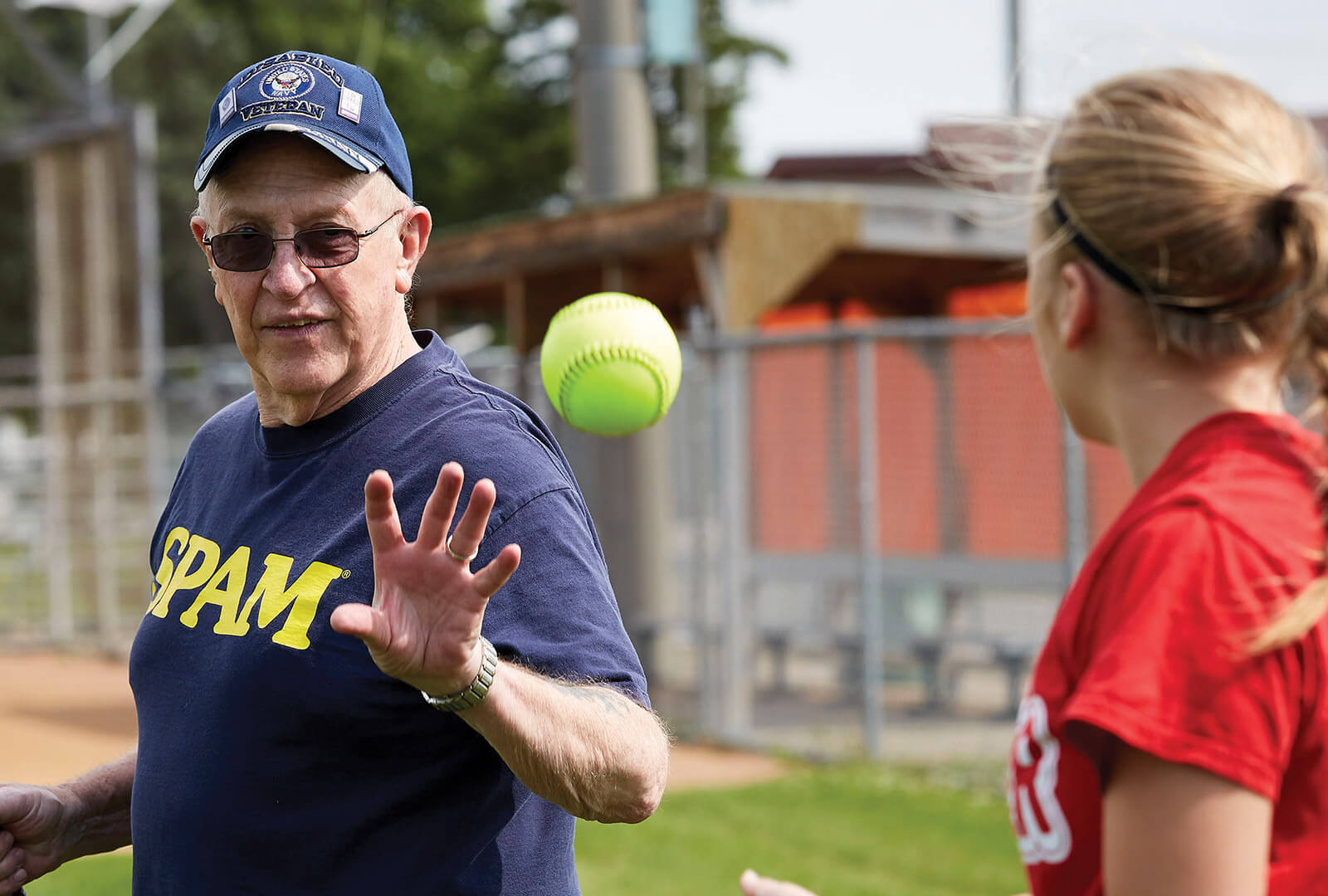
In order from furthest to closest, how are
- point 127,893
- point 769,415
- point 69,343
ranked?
point 69,343
point 769,415
point 127,893

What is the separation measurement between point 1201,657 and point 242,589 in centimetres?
165

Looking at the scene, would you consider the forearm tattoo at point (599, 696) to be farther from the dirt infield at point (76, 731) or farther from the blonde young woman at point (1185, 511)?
the dirt infield at point (76, 731)

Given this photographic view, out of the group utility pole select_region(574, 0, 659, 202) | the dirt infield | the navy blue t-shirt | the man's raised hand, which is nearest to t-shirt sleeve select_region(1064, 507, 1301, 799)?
the man's raised hand

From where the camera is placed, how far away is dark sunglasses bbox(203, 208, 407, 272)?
2.58m

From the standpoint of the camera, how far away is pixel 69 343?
15.6m

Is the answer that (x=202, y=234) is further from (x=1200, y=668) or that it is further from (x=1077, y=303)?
(x=1200, y=668)

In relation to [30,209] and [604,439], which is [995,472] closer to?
[604,439]

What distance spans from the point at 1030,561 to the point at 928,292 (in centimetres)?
489

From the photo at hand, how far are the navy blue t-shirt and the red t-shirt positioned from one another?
0.83m

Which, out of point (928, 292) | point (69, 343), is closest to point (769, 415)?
point (928, 292)

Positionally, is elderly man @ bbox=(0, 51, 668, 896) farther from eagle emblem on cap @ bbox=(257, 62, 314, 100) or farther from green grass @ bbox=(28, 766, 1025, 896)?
green grass @ bbox=(28, 766, 1025, 896)

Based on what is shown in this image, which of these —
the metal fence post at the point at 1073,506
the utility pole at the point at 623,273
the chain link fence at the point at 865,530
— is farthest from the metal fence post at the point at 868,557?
the utility pole at the point at 623,273

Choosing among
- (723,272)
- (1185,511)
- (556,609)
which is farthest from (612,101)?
(1185,511)

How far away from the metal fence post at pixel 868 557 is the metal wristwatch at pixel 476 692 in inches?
271
